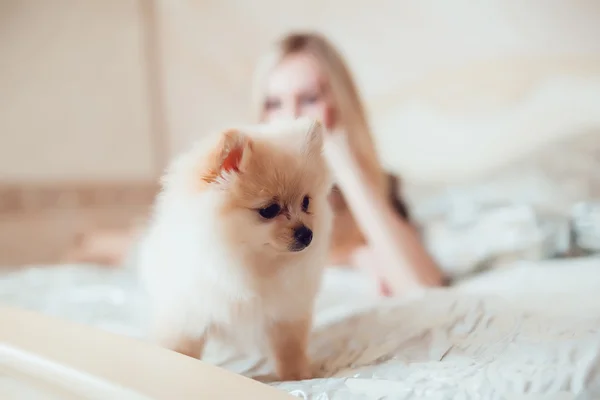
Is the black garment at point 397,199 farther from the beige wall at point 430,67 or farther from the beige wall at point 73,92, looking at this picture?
the beige wall at point 73,92

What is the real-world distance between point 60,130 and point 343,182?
158 cm

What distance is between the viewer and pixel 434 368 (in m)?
0.84

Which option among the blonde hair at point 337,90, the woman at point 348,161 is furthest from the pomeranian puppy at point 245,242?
the blonde hair at point 337,90

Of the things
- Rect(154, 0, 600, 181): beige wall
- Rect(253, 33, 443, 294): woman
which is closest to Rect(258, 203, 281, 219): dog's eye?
Rect(253, 33, 443, 294): woman

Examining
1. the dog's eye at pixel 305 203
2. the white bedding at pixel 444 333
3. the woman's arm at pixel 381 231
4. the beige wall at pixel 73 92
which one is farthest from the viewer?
the beige wall at pixel 73 92

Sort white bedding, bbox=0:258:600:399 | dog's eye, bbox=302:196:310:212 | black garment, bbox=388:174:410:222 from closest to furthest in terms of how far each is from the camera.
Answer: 1. white bedding, bbox=0:258:600:399
2. dog's eye, bbox=302:196:310:212
3. black garment, bbox=388:174:410:222

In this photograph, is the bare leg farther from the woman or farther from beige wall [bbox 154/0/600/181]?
beige wall [bbox 154/0/600/181]

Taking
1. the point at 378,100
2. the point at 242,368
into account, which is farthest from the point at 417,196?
the point at 242,368

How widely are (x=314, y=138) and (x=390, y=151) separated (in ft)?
5.00

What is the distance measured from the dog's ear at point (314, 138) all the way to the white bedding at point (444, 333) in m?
0.37

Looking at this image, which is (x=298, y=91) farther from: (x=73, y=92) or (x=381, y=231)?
(x=73, y=92)

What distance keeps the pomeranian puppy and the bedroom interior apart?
12 cm

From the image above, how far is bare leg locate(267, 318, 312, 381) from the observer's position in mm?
917

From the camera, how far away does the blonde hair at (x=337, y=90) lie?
1.80 meters
